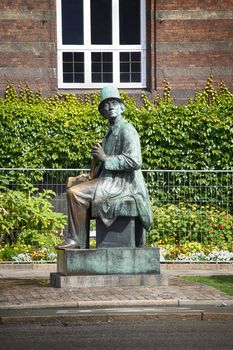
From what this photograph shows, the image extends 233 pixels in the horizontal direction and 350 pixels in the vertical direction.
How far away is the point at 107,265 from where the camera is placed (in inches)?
563

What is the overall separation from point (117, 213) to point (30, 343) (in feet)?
14.6

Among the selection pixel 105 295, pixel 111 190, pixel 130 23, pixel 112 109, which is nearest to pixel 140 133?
pixel 130 23

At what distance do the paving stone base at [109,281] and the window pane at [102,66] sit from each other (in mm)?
12191

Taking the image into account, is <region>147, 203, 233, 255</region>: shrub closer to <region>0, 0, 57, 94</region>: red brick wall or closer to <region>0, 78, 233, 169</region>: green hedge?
<region>0, 78, 233, 169</region>: green hedge

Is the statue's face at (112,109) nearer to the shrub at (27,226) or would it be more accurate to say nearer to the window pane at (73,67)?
the shrub at (27,226)

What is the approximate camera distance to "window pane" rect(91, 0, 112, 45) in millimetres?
26016

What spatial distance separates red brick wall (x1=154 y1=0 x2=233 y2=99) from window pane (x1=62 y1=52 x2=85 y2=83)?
1.97 meters

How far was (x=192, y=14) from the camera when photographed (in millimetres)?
25234

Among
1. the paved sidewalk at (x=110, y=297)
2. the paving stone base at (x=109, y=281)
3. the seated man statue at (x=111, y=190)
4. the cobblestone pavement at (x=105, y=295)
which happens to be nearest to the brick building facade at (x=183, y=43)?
the paved sidewalk at (x=110, y=297)

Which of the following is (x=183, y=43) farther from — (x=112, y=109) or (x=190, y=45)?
(x=112, y=109)

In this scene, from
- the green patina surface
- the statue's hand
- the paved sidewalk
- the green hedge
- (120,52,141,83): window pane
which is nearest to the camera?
the paved sidewalk

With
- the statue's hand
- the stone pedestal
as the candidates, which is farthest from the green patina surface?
the statue's hand

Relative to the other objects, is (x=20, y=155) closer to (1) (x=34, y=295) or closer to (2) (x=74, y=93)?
(2) (x=74, y=93)

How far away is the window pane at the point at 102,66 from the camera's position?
25953mm
